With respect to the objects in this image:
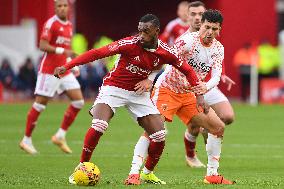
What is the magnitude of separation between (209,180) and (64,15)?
6509 millimetres

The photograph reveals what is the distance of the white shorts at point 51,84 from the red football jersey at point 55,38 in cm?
14

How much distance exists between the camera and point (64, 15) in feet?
61.0

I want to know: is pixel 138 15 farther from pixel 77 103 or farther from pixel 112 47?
pixel 112 47

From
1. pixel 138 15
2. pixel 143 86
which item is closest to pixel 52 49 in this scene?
pixel 143 86

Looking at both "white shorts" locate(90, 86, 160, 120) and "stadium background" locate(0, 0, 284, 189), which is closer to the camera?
"white shorts" locate(90, 86, 160, 120)

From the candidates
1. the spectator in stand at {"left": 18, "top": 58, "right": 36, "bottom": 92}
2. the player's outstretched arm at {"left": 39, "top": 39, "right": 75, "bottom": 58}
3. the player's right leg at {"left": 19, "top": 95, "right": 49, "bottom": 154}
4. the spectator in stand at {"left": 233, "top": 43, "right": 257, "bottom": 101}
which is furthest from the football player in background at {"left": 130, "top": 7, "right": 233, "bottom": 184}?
the spectator in stand at {"left": 233, "top": 43, "right": 257, "bottom": 101}

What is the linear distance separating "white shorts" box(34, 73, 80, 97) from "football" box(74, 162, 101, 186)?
6.17 m

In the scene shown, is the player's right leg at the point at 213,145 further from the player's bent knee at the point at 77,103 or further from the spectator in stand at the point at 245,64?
the spectator in stand at the point at 245,64

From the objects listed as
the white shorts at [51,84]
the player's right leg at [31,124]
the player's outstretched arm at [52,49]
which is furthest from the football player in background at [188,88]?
the player's right leg at [31,124]

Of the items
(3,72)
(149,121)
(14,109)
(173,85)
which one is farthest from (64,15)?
(3,72)

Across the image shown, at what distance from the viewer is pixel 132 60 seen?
12.6 m

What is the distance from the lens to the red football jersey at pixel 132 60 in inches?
486

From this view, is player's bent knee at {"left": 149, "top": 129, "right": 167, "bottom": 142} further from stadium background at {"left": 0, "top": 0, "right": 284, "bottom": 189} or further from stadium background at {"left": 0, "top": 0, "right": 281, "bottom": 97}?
stadium background at {"left": 0, "top": 0, "right": 281, "bottom": 97}

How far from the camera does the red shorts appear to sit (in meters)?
14.1
